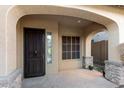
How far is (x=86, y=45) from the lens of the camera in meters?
7.39

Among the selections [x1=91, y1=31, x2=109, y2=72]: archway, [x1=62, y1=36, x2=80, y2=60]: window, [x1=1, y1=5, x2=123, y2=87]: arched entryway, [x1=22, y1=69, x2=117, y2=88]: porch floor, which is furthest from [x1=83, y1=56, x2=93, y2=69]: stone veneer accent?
[x1=22, y1=69, x2=117, y2=88]: porch floor

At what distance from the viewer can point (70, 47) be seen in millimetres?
7309

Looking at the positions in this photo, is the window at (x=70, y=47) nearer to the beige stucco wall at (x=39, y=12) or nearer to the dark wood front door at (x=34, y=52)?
the dark wood front door at (x=34, y=52)

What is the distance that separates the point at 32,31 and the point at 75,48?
3275 mm

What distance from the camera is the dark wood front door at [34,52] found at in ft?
16.5

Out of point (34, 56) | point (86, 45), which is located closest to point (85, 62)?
point (86, 45)

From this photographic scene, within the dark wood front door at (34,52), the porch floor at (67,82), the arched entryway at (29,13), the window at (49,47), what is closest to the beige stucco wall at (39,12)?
the arched entryway at (29,13)

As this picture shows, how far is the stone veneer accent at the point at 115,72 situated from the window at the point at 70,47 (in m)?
2.86

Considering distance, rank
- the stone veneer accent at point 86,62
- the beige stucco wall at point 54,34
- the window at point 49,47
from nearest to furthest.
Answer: the beige stucco wall at point 54,34
the window at point 49,47
the stone veneer accent at point 86,62

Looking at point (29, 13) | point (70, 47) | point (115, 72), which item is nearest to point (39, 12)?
point (29, 13)

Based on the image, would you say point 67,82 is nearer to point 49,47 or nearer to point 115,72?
point 115,72

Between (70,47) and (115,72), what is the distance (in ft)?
11.6

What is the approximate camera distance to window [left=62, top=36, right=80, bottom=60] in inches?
280

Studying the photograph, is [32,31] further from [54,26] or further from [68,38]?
[68,38]
